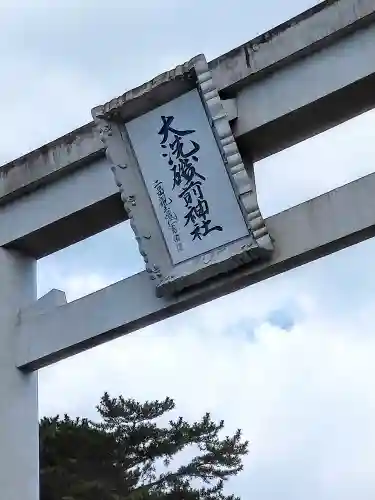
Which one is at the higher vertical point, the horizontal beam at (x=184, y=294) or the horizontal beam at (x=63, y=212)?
the horizontal beam at (x=63, y=212)

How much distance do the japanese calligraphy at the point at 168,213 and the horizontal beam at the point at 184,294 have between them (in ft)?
0.82

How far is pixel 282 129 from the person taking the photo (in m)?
4.16

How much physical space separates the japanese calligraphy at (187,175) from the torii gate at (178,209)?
6 centimetres

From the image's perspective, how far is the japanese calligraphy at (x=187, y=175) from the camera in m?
4.01

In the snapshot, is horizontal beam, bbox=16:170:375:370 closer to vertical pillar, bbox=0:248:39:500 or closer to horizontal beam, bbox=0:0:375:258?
vertical pillar, bbox=0:248:39:500

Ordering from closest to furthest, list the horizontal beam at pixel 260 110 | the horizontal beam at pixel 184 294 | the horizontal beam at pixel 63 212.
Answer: the horizontal beam at pixel 184 294
the horizontal beam at pixel 260 110
the horizontal beam at pixel 63 212

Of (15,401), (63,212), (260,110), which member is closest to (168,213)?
(260,110)

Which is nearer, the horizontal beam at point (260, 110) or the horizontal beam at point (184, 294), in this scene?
the horizontal beam at point (184, 294)

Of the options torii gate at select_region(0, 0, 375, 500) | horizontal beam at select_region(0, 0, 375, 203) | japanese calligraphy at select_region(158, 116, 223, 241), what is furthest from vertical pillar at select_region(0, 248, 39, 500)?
japanese calligraphy at select_region(158, 116, 223, 241)

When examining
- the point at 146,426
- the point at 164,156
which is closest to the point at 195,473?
the point at 146,426

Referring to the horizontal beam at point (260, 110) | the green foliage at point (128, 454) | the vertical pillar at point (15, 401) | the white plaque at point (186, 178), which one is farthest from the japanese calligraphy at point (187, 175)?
the green foliage at point (128, 454)

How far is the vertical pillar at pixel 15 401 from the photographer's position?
4410 millimetres

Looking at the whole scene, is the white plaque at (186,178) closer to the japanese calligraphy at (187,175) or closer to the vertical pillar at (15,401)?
the japanese calligraphy at (187,175)

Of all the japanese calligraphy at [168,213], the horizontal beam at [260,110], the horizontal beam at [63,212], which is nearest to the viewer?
the horizontal beam at [260,110]
